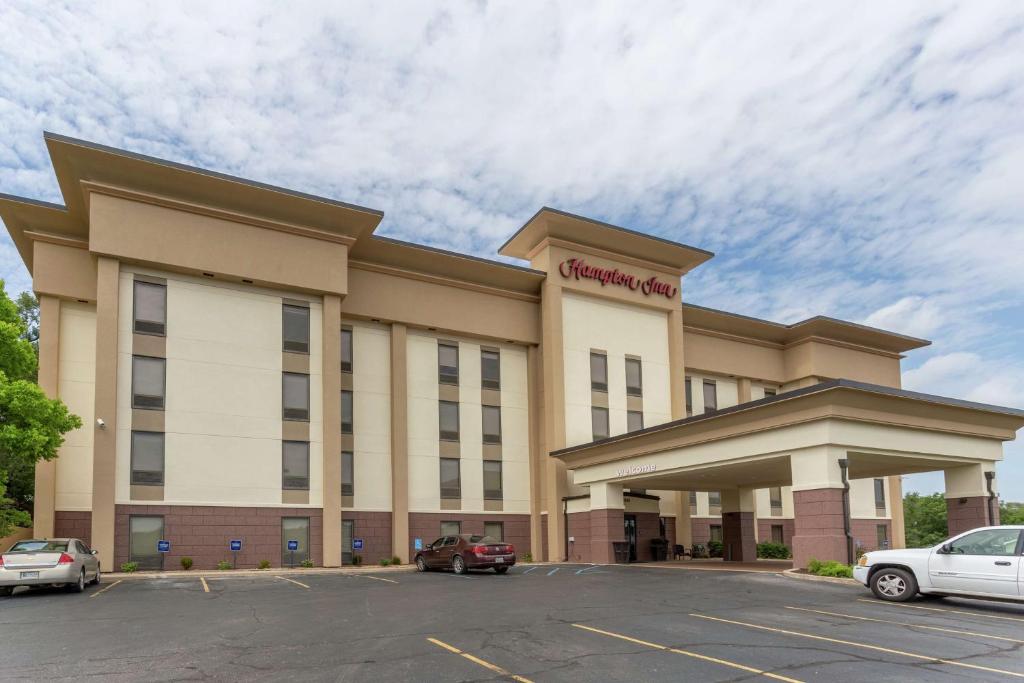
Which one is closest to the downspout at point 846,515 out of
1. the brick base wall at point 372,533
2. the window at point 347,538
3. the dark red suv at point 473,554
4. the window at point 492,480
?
the dark red suv at point 473,554

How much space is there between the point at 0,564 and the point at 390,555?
1726cm

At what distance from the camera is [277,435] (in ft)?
107

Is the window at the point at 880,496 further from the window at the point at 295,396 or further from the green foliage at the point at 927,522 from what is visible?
the green foliage at the point at 927,522

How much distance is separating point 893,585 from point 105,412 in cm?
2535

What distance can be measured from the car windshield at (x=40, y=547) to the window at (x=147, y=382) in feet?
33.8

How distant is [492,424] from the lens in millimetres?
39125

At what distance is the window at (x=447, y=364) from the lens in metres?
38.2

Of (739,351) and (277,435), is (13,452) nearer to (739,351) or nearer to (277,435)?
(277,435)

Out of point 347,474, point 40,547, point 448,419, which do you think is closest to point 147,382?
point 347,474

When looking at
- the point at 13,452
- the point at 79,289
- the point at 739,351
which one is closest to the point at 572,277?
the point at 739,351

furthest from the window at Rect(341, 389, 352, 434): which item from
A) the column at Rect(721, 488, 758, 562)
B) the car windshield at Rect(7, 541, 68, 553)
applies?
the column at Rect(721, 488, 758, 562)

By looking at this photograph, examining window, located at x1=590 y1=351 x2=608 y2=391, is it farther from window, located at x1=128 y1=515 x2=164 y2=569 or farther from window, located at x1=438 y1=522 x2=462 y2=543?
window, located at x1=128 y1=515 x2=164 y2=569

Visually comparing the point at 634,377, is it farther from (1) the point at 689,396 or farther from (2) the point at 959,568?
(2) the point at 959,568

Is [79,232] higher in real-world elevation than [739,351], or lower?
higher
